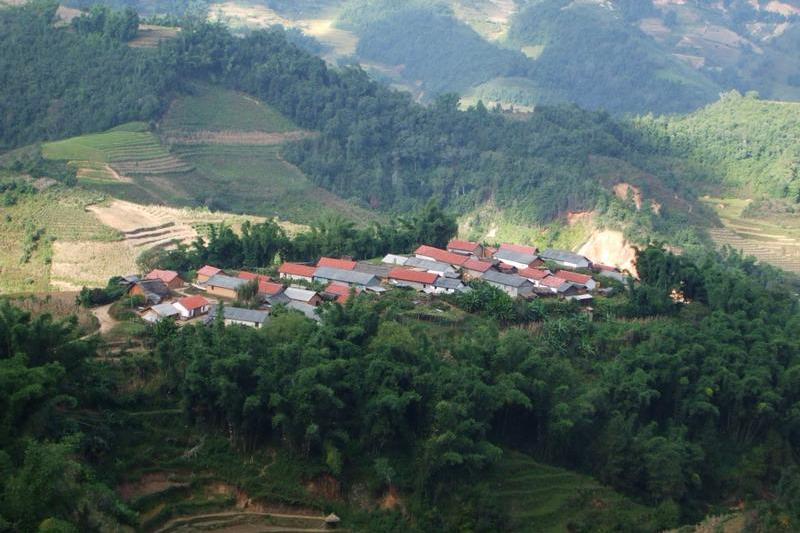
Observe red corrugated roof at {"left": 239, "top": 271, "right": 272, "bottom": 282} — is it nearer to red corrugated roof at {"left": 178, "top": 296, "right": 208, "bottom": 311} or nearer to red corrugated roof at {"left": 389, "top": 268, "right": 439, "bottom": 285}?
red corrugated roof at {"left": 178, "top": 296, "right": 208, "bottom": 311}

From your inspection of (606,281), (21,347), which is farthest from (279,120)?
(21,347)

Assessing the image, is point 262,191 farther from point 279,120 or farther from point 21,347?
point 21,347

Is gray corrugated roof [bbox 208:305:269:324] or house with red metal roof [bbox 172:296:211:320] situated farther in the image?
house with red metal roof [bbox 172:296:211:320]

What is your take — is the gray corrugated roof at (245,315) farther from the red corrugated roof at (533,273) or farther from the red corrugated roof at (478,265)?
the red corrugated roof at (533,273)

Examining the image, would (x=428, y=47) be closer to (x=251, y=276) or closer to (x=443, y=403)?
(x=251, y=276)

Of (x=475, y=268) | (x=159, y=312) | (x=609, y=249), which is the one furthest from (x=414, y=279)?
(x=609, y=249)

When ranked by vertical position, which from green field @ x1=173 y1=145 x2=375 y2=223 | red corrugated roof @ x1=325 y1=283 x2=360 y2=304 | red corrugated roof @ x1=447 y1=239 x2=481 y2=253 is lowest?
green field @ x1=173 y1=145 x2=375 y2=223

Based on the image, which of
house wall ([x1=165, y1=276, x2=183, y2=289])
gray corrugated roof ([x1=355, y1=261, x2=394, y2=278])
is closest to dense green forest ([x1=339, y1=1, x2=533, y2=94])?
gray corrugated roof ([x1=355, y1=261, x2=394, y2=278])
